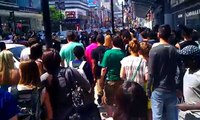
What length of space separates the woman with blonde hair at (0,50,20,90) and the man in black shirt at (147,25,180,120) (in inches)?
75.0

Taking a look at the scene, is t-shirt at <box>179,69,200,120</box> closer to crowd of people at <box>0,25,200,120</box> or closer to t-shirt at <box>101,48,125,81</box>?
crowd of people at <box>0,25,200,120</box>

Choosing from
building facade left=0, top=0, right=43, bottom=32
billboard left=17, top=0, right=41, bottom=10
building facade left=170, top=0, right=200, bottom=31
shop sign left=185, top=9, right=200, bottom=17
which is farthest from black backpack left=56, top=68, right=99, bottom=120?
billboard left=17, top=0, right=41, bottom=10

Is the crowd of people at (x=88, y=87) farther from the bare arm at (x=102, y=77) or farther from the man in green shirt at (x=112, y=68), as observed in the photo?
the bare arm at (x=102, y=77)

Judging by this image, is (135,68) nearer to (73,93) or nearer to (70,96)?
(73,93)

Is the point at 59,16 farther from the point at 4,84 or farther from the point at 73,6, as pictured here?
the point at 4,84

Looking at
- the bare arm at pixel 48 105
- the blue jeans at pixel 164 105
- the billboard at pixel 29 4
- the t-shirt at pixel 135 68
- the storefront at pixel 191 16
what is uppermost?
the billboard at pixel 29 4

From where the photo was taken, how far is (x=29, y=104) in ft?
15.0

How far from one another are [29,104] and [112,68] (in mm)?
2859

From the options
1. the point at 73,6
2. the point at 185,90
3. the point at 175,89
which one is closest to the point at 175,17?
the point at 175,89

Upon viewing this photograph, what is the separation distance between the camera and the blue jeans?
18.2ft

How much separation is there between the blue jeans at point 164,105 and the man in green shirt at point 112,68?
1.62m

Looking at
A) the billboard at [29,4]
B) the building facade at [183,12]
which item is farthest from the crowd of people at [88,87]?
the billboard at [29,4]

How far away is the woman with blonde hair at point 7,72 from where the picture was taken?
4801mm

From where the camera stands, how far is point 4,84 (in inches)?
189
